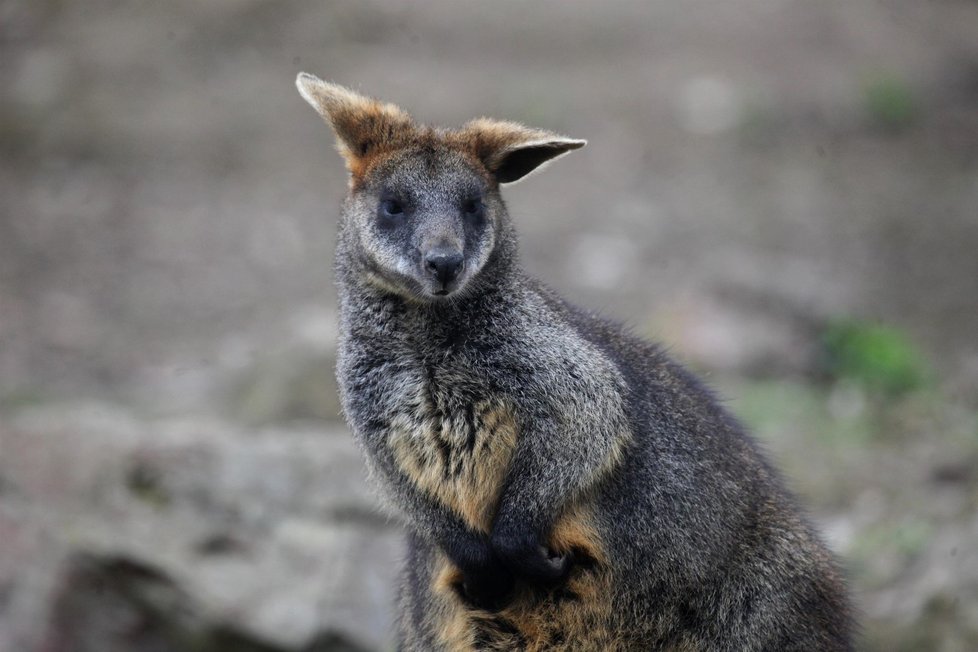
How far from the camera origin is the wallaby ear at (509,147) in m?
5.66

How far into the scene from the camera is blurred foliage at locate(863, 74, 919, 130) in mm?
15188

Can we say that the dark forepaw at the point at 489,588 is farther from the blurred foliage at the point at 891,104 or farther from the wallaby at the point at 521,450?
the blurred foliage at the point at 891,104

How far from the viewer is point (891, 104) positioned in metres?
15.2

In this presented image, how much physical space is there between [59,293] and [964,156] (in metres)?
9.89

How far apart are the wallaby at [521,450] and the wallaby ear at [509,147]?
0.03ft

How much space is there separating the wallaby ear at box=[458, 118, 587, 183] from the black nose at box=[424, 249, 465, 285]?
688 mm

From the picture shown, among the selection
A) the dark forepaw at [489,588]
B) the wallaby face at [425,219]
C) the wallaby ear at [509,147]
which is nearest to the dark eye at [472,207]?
the wallaby face at [425,219]

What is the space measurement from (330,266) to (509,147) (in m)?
4.11

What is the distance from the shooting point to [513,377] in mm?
5426

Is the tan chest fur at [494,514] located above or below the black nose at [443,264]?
below

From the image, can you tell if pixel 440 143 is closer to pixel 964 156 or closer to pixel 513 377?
pixel 513 377

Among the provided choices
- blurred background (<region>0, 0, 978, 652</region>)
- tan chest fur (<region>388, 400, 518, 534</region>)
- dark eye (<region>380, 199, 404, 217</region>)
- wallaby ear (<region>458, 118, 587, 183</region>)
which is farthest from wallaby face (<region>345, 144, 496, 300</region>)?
blurred background (<region>0, 0, 978, 652</region>)

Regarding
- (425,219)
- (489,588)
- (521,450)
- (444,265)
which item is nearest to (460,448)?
(521,450)

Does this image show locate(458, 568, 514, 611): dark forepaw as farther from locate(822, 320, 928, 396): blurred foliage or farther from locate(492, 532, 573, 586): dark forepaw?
locate(822, 320, 928, 396): blurred foliage
